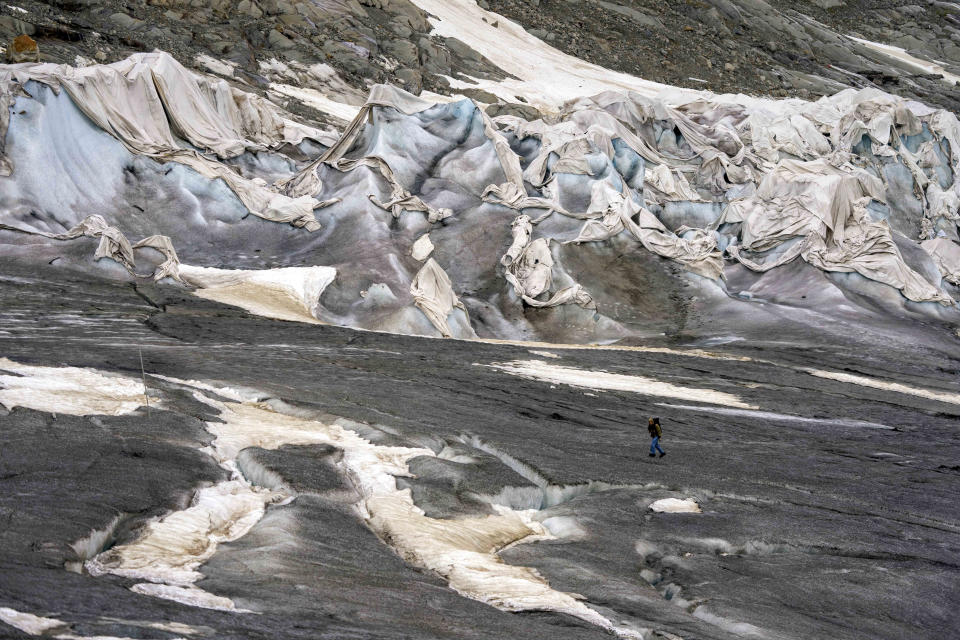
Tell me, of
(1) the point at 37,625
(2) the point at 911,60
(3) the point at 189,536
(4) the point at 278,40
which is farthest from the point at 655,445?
(2) the point at 911,60

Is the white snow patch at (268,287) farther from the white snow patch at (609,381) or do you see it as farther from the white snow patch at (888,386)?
the white snow patch at (888,386)

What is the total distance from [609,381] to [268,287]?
9.39 m

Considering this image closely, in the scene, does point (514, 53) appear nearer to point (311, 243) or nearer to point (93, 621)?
point (311, 243)

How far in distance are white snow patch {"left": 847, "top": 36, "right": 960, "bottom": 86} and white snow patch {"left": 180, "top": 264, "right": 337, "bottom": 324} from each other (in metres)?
78.6

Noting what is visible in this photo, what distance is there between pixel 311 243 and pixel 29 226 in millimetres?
7102

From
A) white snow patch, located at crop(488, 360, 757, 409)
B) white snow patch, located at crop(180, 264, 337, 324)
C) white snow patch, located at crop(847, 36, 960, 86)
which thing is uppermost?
white snow patch, located at crop(847, 36, 960, 86)

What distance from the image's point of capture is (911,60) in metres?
94.2

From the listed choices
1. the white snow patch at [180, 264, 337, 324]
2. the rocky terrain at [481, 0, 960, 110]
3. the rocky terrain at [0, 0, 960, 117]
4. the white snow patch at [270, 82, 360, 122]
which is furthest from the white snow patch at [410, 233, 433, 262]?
the rocky terrain at [481, 0, 960, 110]

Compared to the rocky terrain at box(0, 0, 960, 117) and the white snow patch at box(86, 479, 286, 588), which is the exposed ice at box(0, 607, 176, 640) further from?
the rocky terrain at box(0, 0, 960, 117)

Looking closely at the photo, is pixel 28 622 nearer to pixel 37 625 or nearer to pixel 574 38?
pixel 37 625

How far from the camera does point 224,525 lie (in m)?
8.52

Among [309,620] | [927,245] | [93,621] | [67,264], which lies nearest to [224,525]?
[309,620]

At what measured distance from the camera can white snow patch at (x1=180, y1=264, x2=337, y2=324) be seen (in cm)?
2309

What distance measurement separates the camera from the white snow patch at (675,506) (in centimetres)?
1088
